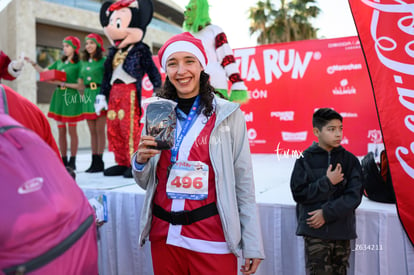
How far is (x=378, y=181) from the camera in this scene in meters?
1.89

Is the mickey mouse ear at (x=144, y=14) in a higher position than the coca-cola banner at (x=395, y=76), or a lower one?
higher

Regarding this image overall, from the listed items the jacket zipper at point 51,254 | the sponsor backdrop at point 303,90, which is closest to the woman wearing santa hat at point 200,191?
→ the jacket zipper at point 51,254

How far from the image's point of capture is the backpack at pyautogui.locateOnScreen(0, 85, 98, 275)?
53cm

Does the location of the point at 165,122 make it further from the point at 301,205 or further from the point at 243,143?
the point at 301,205

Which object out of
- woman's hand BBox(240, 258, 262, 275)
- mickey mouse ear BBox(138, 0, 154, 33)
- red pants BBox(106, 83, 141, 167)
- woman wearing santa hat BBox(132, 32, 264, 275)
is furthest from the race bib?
mickey mouse ear BBox(138, 0, 154, 33)

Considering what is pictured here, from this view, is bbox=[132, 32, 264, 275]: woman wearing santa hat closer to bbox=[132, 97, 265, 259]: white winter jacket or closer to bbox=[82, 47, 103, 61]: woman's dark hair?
bbox=[132, 97, 265, 259]: white winter jacket

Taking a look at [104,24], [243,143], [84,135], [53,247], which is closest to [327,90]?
[104,24]

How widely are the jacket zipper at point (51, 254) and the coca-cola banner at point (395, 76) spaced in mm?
1489

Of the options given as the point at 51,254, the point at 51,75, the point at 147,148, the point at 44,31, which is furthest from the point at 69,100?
the point at 44,31

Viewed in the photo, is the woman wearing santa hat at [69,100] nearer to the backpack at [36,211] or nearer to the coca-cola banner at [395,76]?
the coca-cola banner at [395,76]

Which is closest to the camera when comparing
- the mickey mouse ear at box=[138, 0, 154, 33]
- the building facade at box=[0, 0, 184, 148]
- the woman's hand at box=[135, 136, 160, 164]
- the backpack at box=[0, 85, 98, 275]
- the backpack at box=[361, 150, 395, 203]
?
the backpack at box=[0, 85, 98, 275]

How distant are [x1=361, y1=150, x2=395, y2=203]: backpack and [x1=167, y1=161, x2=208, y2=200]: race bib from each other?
1.14 meters

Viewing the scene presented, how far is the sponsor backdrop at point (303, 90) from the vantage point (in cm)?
461

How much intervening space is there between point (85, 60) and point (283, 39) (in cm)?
1541
